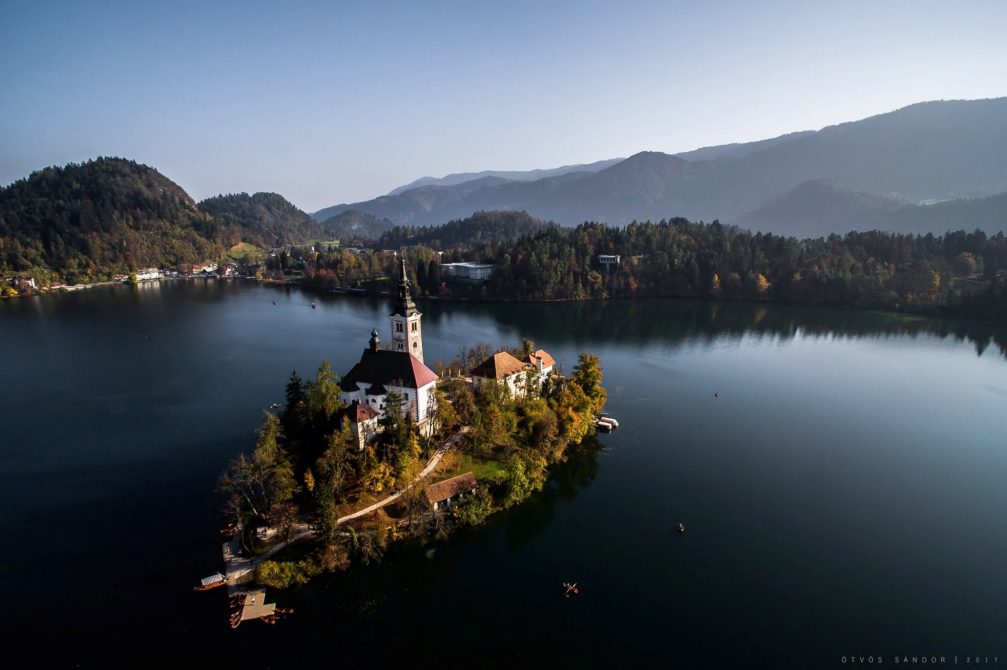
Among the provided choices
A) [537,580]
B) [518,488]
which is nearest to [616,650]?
[537,580]

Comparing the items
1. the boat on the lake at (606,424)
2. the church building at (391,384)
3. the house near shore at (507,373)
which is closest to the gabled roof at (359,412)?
the church building at (391,384)

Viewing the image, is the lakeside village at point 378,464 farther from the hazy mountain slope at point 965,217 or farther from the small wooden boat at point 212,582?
the hazy mountain slope at point 965,217

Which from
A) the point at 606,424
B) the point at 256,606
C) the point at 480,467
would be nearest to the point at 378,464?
the point at 480,467

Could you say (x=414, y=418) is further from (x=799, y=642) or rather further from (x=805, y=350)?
(x=805, y=350)

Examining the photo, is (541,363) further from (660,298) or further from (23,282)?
(23,282)

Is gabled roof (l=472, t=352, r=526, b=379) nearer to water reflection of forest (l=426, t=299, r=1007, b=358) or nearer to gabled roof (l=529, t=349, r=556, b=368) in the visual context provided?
gabled roof (l=529, t=349, r=556, b=368)

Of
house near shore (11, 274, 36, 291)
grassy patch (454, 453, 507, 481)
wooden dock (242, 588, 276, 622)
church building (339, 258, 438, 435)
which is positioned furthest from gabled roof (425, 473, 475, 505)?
house near shore (11, 274, 36, 291)
